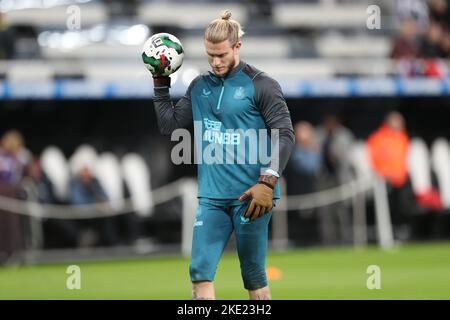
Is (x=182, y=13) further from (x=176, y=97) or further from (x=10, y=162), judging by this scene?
(x=10, y=162)

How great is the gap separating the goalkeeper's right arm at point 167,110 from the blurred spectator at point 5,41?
40.7 feet

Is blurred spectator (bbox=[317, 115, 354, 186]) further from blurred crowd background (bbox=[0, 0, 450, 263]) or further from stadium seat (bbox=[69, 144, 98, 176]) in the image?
stadium seat (bbox=[69, 144, 98, 176])

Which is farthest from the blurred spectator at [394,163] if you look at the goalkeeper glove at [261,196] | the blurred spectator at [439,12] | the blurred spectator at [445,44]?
the goalkeeper glove at [261,196]

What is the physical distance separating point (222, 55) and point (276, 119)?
0.60m

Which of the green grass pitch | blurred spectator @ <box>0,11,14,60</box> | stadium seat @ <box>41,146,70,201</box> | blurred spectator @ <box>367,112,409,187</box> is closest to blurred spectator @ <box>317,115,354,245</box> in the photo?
blurred spectator @ <box>367,112,409,187</box>

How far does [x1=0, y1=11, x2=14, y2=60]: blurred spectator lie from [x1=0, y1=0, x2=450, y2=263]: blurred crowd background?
0.03m

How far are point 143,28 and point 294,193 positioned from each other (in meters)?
4.68

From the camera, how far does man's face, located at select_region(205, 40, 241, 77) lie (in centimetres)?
774

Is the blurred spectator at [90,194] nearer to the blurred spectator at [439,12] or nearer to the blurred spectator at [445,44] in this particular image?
the blurred spectator at [445,44]

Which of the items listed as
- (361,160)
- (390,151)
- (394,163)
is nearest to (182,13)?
(361,160)

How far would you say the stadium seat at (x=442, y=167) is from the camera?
21609 millimetres

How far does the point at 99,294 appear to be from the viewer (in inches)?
476

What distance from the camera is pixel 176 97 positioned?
19672 millimetres

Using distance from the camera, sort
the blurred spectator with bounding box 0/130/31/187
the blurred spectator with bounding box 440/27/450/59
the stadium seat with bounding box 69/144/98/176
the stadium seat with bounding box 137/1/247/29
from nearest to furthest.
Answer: the blurred spectator with bounding box 0/130/31/187 < the stadium seat with bounding box 69/144/98/176 < the stadium seat with bounding box 137/1/247/29 < the blurred spectator with bounding box 440/27/450/59
